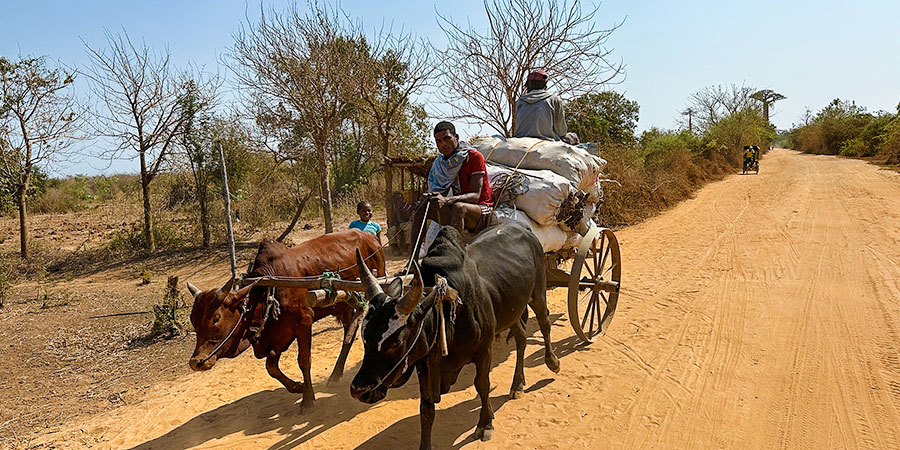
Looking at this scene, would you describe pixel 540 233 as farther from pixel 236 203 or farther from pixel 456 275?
pixel 236 203

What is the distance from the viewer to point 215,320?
13.8 ft

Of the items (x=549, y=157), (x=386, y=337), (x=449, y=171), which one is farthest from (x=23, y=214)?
(x=386, y=337)

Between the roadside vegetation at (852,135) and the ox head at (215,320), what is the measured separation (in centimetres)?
2976

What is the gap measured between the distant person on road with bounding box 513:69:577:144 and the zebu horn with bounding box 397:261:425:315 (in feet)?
14.2

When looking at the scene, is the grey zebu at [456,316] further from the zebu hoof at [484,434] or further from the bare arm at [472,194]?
the bare arm at [472,194]

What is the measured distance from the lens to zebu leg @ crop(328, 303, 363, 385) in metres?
5.50

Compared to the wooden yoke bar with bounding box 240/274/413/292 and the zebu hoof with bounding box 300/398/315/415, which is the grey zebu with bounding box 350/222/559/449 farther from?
the zebu hoof with bounding box 300/398/315/415

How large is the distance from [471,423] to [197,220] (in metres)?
13.7

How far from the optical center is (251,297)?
461 cm

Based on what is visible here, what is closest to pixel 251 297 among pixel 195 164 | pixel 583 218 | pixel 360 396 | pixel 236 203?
pixel 360 396

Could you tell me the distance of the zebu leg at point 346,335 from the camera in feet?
18.0

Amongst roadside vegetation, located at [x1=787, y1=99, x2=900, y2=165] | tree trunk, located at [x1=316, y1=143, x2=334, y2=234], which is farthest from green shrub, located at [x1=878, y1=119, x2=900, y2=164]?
tree trunk, located at [x1=316, y1=143, x2=334, y2=234]

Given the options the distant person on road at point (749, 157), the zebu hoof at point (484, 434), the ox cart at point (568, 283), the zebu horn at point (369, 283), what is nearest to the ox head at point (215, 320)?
the ox cart at point (568, 283)

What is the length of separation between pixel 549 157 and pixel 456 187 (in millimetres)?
1585
